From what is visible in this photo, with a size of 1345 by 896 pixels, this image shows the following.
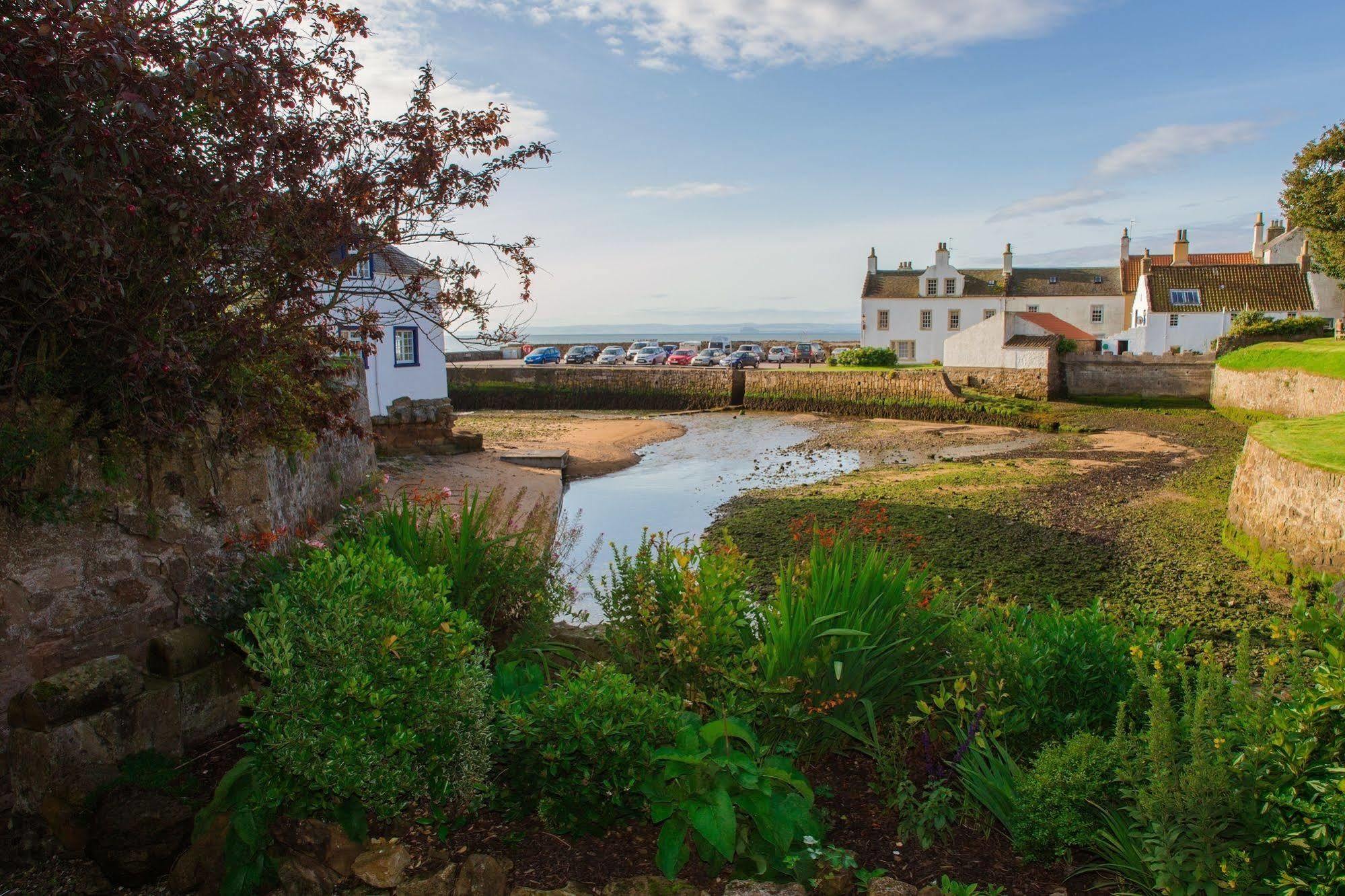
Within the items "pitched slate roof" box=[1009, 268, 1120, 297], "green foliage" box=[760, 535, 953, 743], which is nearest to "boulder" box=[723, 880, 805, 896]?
"green foliage" box=[760, 535, 953, 743]

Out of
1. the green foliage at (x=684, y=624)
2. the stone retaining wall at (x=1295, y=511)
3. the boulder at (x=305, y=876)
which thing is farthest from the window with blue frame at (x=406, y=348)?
the boulder at (x=305, y=876)

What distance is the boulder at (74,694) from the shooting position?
355 centimetres

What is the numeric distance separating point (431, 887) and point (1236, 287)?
5134 centimetres

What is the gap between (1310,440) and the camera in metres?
12.5

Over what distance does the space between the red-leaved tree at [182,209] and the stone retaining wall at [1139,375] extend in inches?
1312

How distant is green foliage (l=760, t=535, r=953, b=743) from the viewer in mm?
3758

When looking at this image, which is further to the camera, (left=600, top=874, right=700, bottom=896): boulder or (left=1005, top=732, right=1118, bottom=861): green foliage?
(left=1005, top=732, right=1118, bottom=861): green foliage

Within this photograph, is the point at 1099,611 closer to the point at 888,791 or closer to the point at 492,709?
the point at 888,791

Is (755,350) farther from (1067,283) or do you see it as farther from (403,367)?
(403,367)

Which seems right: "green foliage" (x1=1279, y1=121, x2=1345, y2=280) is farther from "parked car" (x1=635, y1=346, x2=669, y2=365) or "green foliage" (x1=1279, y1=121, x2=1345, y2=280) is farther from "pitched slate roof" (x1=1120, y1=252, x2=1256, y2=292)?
"parked car" (x1=635, y1=346, x2=669, y2=365)

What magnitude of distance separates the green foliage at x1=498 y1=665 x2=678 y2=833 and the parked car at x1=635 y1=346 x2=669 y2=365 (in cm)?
5034

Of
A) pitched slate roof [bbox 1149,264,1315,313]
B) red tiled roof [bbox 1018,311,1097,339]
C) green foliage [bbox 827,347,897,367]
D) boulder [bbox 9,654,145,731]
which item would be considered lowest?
boulder [bbox 9,654,145,731]

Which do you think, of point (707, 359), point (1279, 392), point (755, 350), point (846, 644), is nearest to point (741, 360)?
point (707, 359)

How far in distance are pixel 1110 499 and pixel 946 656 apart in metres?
12.9
